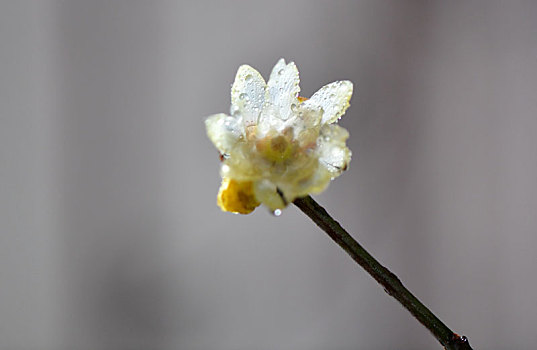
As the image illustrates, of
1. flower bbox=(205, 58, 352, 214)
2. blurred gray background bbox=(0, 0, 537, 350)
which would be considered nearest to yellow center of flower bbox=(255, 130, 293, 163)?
flower bbox=(205, 58, 352, 214)

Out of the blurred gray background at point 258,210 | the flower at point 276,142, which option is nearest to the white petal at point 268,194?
the flower at point 276,142

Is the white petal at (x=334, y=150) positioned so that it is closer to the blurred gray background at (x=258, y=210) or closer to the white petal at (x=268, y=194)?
the white petal at (x=268, y=194)

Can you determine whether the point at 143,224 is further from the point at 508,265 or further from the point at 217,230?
the point at 508,265

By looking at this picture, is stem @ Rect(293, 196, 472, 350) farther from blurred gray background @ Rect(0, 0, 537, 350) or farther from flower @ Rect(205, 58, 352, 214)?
blurred gray background @ Rect(0, 0, 537, 350)

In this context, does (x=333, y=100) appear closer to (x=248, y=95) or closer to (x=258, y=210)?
(x=248, y=95)

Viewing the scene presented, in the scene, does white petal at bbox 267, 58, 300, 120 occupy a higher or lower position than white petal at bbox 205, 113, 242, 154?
higher

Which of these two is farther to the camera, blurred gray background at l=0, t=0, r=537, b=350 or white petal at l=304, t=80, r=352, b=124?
blurred gray background at l=0, t=0, r=537, b=350

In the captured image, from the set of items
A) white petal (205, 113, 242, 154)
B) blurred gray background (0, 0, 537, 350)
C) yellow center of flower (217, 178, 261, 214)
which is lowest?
yellow center of flower (217, 178, 261, 214)

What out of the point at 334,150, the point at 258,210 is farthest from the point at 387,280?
the point at 258,210

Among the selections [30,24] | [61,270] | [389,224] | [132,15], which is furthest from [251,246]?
[30,24]
